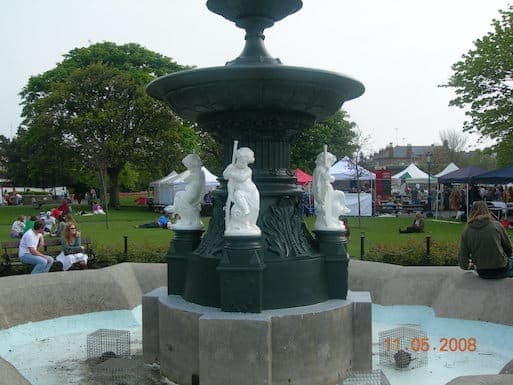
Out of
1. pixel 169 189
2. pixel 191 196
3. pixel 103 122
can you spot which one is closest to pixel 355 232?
pixel 191 196

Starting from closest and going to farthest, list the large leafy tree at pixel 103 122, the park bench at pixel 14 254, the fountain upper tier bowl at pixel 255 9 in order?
the fountain upper tier bowl at pixel 255 9
the park bench at pixel 14 254
the large leafy tree at pixel 103 122

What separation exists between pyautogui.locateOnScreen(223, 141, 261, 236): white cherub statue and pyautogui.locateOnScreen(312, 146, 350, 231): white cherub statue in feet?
3.50

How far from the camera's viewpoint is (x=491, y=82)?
90.2 ft

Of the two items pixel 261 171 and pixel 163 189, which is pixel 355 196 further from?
pixel 261 171

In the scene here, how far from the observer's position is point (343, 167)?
32.5 metres

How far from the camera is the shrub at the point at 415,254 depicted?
1137 centimetres

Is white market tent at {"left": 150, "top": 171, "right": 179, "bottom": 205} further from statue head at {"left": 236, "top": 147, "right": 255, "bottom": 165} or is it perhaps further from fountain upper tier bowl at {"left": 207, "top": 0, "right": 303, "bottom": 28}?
statue head at {"left": 236, "top": 147, "right": 255, "bottom": 165}

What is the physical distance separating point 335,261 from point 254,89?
6.73 ft

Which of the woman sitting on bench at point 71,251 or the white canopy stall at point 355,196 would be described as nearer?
the woman sitting on bench at point 71,251

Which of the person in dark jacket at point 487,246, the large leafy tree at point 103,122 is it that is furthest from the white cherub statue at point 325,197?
the large leafy tree at point 103,122

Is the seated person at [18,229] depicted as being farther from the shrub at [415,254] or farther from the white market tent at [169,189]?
the white market tent at [169,189]

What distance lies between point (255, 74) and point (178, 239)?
221cm

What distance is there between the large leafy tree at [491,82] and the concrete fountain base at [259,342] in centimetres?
2284

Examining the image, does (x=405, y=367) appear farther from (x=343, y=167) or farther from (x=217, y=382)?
(x=343, y=167)
